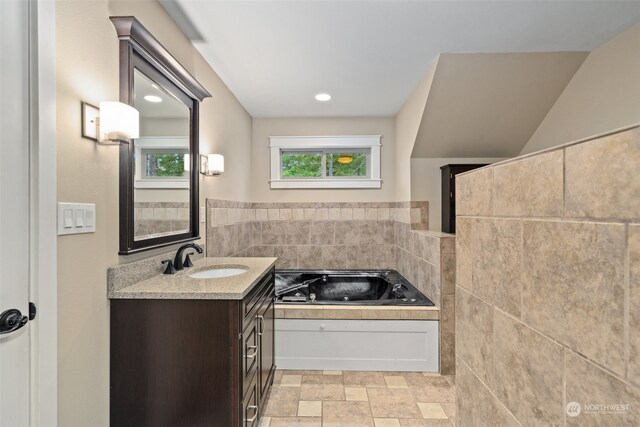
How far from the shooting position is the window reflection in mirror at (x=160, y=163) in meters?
1.68

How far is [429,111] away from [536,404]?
9.03 ft

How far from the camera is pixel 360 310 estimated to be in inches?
108

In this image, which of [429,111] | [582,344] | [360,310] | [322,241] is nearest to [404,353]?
[360,310]

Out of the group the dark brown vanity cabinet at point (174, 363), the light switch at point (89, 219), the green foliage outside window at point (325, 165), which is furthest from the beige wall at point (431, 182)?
the light switch at point (89, 219)

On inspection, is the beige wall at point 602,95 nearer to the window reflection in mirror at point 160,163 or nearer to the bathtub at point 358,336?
the bathtub at point 358,336

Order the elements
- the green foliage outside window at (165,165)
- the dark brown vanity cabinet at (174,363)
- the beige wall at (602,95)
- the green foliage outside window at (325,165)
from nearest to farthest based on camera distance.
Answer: the dark brown vanity cabinet at (174,363) → the green foliage outside window at (165,165) → the beige wall at (602,95) → the green foliage outside window at (325,165)

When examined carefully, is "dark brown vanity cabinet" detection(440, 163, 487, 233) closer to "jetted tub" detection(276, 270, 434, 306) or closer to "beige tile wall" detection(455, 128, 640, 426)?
"jetted tub" detection(276, 270, 434, 306)

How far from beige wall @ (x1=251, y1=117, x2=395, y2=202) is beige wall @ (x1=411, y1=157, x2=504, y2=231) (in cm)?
66

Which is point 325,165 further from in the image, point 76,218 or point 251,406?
point 76,218

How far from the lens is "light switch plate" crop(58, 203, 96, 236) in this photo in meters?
1.18

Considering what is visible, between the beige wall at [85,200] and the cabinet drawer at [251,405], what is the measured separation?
1.92 feet

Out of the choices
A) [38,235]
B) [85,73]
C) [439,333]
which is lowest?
[439,333]

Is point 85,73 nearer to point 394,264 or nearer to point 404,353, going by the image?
point 404,353

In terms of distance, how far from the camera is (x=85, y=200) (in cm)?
131
